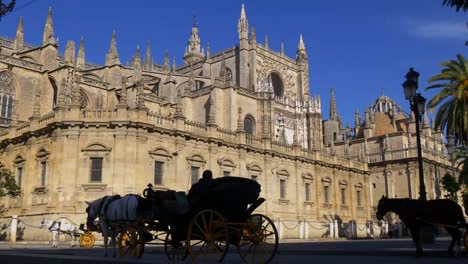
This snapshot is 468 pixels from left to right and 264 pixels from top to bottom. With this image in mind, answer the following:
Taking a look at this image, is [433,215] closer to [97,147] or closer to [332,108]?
[97,147]

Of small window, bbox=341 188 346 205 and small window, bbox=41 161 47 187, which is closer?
small window, bbox=41 161 47 187

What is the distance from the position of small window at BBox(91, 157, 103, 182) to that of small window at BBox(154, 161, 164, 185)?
314cm

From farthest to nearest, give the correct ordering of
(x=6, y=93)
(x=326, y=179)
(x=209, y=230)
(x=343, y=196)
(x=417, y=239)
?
(x=343, y=196)
(x=326, y=179)
(x=6, y=93)
(x=417, y=239)
(x=209, y=230)

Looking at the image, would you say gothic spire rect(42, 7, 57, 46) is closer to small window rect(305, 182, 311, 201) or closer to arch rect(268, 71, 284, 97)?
small window rect(305, 182, 311, 201)

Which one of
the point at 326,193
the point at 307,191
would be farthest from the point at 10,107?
the point at 326,193

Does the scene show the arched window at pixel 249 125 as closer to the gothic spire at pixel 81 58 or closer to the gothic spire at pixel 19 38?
the gothic spire at pixel 81 58

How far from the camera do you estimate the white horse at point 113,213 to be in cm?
951

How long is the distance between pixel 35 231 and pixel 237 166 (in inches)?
517

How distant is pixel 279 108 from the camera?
185 feet

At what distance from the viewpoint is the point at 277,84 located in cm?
6206

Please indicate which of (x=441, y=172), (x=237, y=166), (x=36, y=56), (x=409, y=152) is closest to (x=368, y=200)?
(x=409, y=152)

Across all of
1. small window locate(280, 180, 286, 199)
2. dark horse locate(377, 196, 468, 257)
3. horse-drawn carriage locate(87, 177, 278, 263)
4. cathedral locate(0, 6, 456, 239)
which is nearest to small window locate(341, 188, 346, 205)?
cathedral locate(0, 6, 456, 239)

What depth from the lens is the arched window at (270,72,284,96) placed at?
61.4 m

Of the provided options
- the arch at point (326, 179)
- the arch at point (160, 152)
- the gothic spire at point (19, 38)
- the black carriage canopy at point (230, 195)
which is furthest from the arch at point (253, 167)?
the gothic spire at point (19, 38)
